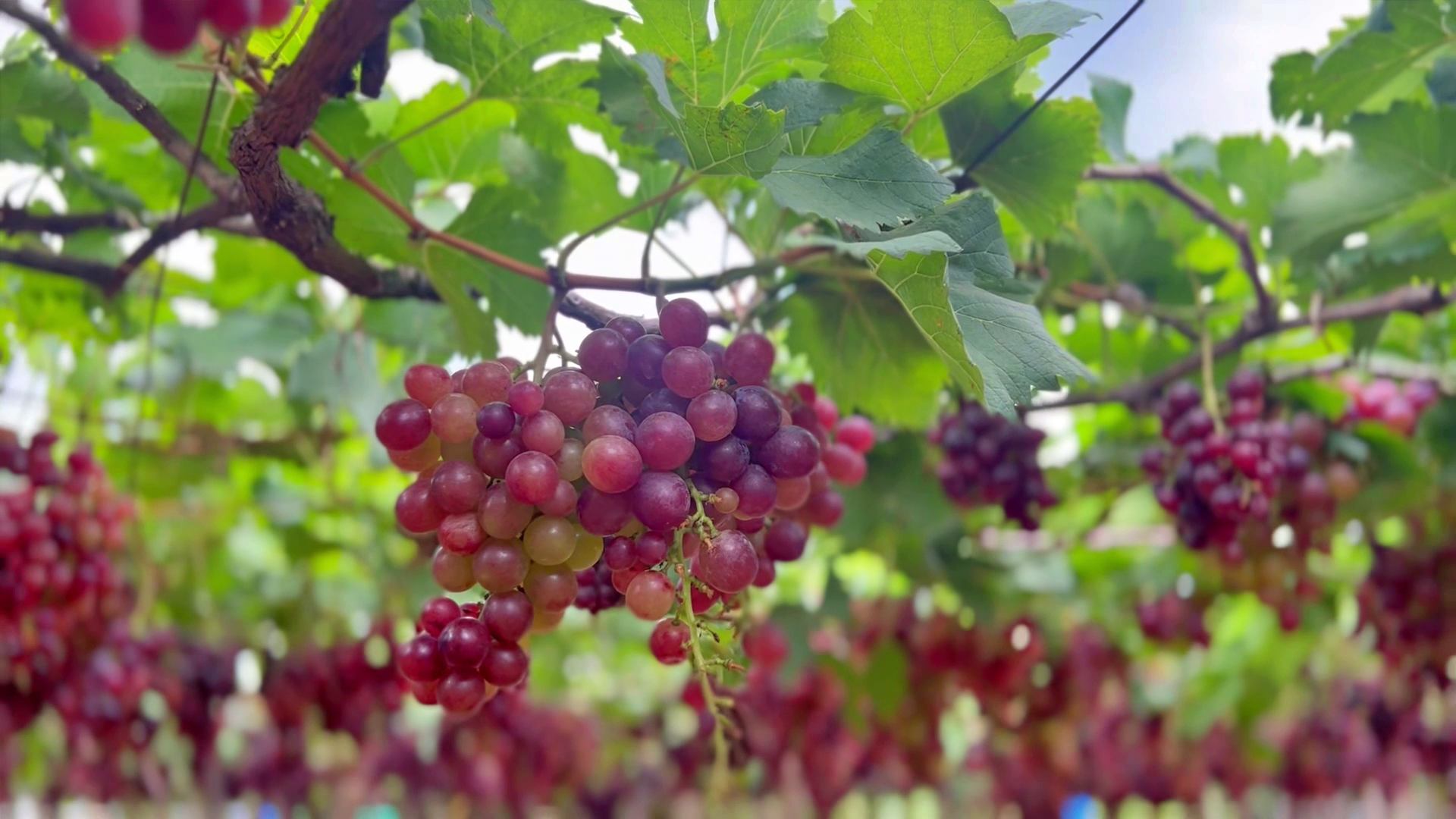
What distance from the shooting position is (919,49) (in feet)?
2.49

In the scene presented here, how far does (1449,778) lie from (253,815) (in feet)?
11.8

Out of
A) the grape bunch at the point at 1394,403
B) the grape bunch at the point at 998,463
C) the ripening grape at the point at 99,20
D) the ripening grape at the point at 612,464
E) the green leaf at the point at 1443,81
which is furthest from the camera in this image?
the grape bunch at the point at 1394,403

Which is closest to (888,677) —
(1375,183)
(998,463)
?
(998,463)

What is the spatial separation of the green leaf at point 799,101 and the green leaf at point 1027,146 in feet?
0.80

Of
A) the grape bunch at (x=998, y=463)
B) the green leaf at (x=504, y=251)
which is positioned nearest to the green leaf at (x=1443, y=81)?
the grape bunch at (x=998, y=463)

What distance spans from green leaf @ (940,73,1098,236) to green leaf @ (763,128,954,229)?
0.29 metres

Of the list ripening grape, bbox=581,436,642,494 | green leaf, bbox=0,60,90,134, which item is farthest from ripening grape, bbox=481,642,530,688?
green leaf, bbox=0,60,90,134

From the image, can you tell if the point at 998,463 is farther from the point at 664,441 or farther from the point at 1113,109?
the point at 664,441

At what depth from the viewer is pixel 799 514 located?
1050 mm

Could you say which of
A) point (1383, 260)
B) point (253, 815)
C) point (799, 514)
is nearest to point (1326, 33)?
point (1383, 260)

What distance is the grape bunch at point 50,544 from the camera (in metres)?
1.41

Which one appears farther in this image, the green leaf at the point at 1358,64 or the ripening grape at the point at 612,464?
the green leaf at the point at 1358,64

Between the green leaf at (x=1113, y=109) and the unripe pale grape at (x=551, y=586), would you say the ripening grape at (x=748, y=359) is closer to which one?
the unripe pale grape at (x=551, y=586)

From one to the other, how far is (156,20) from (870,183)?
45 centimetres
